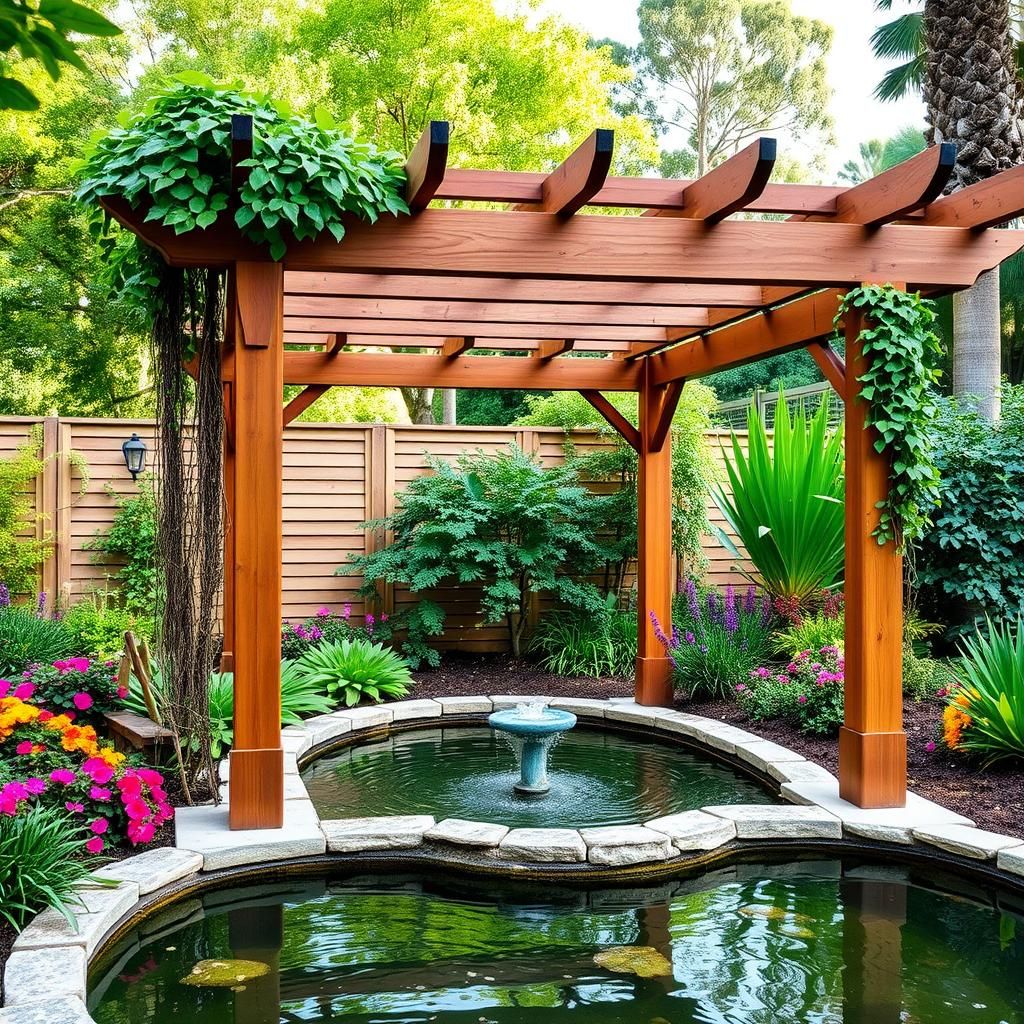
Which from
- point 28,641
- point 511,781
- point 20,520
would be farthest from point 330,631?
point 511,781

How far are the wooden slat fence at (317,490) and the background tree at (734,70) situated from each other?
16.5 meters

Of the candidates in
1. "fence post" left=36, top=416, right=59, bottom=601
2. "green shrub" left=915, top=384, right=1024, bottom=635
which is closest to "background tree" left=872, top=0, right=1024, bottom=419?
"green shrub" left=915, top=384, right=1024, bottom=635

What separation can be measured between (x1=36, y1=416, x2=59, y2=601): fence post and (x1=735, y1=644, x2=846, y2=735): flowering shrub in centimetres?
538

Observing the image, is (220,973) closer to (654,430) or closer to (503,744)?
(503,744)

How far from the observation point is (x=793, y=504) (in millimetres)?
7645

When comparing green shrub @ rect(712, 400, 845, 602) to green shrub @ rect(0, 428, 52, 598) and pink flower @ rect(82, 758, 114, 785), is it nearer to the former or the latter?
pink flower @ rect(82, 758, 114, 785)

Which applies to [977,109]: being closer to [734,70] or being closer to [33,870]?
[33,870]

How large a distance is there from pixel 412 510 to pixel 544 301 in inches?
142

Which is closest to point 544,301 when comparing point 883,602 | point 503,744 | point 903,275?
point 903,275

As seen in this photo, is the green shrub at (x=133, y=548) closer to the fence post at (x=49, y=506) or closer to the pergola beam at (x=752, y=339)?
the fence post at (x=49, y=506)

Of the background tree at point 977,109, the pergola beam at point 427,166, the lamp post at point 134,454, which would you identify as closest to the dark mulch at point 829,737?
the lamp post at point 134,454

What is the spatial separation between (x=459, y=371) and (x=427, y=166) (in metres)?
3.63

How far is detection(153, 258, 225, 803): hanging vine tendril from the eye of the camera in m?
4.52

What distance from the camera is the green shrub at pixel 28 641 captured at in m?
6.35
